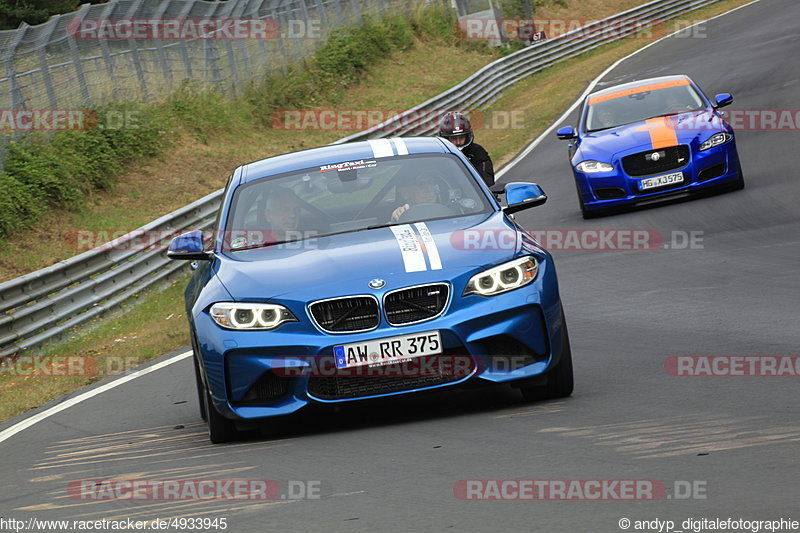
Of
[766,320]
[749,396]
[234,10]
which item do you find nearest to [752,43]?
[234,10]

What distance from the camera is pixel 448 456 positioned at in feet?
18.8

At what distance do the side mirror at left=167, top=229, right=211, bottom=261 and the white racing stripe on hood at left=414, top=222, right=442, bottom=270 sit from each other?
1.35 meters

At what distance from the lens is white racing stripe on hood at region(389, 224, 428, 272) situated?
6610 millimetres

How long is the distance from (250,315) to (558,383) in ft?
5.53

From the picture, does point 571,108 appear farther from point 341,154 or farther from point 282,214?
point 282,214

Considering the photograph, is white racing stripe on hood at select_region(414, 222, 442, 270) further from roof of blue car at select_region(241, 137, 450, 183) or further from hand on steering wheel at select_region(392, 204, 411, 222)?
roof of blue car at select_region(241, 137, 450, 183)

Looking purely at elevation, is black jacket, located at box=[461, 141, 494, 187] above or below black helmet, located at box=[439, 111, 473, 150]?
below

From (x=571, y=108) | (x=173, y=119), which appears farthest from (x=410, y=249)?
(x=571, y=108)

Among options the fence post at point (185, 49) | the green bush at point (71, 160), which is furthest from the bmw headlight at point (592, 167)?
the fence post at point (185, 49)

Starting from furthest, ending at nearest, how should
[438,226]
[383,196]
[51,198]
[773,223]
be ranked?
[51,198] < [773,223] < [383,196] < [438,226]

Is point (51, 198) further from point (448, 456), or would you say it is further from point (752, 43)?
point (752, 43)

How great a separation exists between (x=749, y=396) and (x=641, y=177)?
10.1 meters

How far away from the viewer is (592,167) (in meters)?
16.6
